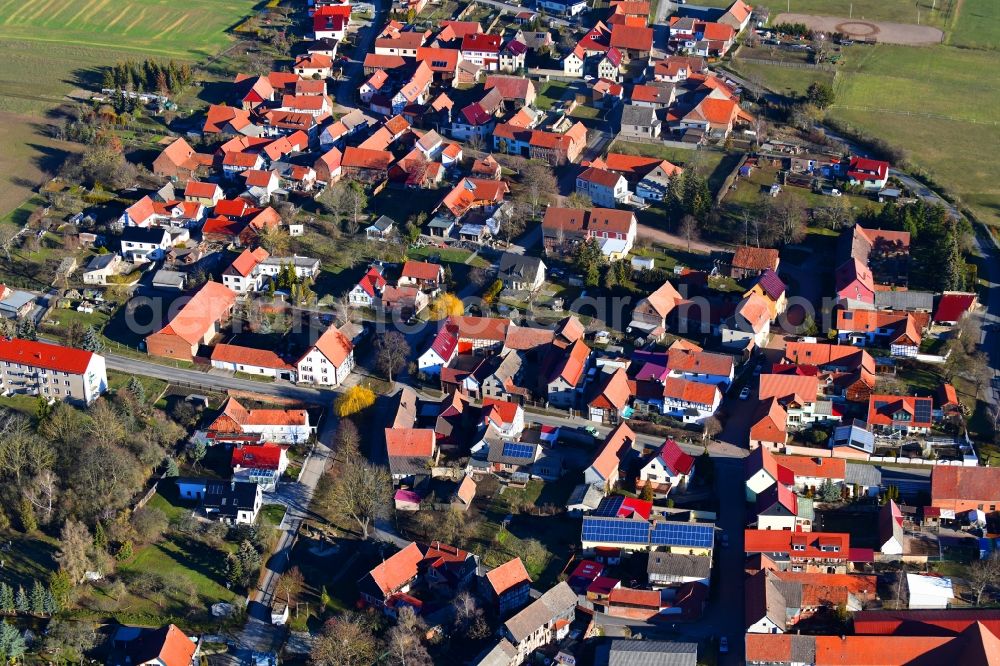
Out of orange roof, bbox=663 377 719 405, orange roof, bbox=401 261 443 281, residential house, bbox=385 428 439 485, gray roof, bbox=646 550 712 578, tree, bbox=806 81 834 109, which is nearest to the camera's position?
gray roof, bbox=646 550 712 578

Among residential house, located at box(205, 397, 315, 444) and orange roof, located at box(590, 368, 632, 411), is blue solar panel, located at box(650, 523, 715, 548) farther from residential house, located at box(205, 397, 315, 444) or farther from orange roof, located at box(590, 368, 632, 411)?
residential house, located at box(205, 397, 315, 444)

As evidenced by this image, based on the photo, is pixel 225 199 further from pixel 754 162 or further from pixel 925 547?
pixel 925 547

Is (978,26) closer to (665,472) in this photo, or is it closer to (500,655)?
(665,472)

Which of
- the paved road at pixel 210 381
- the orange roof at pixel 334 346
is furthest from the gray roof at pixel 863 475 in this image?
the orange roof at pixel 334 346

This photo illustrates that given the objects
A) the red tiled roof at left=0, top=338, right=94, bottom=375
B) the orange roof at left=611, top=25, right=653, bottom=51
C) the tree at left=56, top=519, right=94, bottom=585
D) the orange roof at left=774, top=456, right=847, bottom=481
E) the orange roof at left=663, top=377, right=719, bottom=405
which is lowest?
the tree at left=56, top=519, right=94, bottom=585

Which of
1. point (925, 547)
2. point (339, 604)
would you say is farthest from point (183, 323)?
point (925, 547)

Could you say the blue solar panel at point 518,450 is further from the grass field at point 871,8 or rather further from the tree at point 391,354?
the grass field at point 871,8

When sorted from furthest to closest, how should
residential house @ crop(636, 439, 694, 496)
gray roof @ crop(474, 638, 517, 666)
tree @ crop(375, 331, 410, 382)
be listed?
tree @ crop(375, 331, 410, 382)
residential house @ crop(636, 439, 694, 496)
gray roof @ crop(474, 638, 517, 666)

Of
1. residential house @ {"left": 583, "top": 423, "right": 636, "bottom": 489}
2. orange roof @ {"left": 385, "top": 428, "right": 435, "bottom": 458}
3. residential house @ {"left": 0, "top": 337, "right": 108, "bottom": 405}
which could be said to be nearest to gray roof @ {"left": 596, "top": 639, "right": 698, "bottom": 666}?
residential house @ {"left": 583, "top": 423, "right": 636, "bottom": 489}
